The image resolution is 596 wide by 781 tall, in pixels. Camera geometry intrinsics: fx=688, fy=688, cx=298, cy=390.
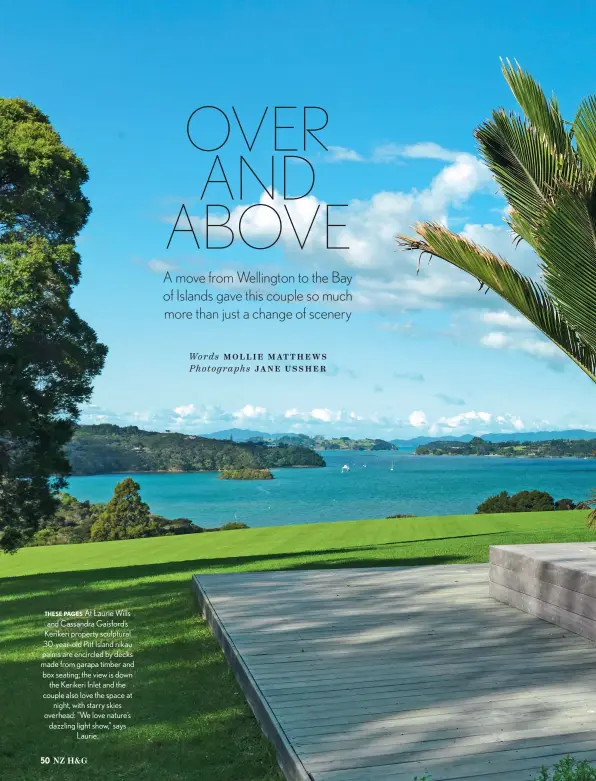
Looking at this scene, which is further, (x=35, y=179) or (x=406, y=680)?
(x=35, y=179)

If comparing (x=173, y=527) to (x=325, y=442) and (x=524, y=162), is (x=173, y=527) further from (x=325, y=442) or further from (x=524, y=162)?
(x=524, y=162)

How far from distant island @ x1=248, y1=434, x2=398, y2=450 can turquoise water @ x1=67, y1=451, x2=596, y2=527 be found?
1400 mm

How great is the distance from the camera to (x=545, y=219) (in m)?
5.66

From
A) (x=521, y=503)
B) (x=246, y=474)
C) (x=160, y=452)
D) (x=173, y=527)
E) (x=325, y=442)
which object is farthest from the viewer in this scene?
(x=325, y=442)

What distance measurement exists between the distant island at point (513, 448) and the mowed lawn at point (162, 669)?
104 feet

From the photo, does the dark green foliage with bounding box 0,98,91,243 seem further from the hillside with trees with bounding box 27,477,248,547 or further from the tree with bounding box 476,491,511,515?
the tree with bounding box 476,491,511,515

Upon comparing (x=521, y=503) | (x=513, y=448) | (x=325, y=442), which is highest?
(x=325, y=442)

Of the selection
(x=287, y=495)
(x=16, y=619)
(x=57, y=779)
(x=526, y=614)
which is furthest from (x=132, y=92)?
(x=287, y=495)

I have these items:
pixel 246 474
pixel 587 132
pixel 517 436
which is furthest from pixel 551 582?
pixel 517 436

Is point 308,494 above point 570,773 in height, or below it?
below

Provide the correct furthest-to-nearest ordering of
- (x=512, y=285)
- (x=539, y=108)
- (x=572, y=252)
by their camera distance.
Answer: (x=512, y=285)
(x=539, y=108)
(x=572, y=252)

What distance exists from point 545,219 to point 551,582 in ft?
10.5

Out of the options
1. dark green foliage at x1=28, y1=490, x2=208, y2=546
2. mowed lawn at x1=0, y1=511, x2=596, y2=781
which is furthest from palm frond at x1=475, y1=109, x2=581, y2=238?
dark green foliage at x1=28, y1=490, x2=208, y2=546

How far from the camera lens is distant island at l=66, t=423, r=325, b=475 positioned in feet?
83.2
